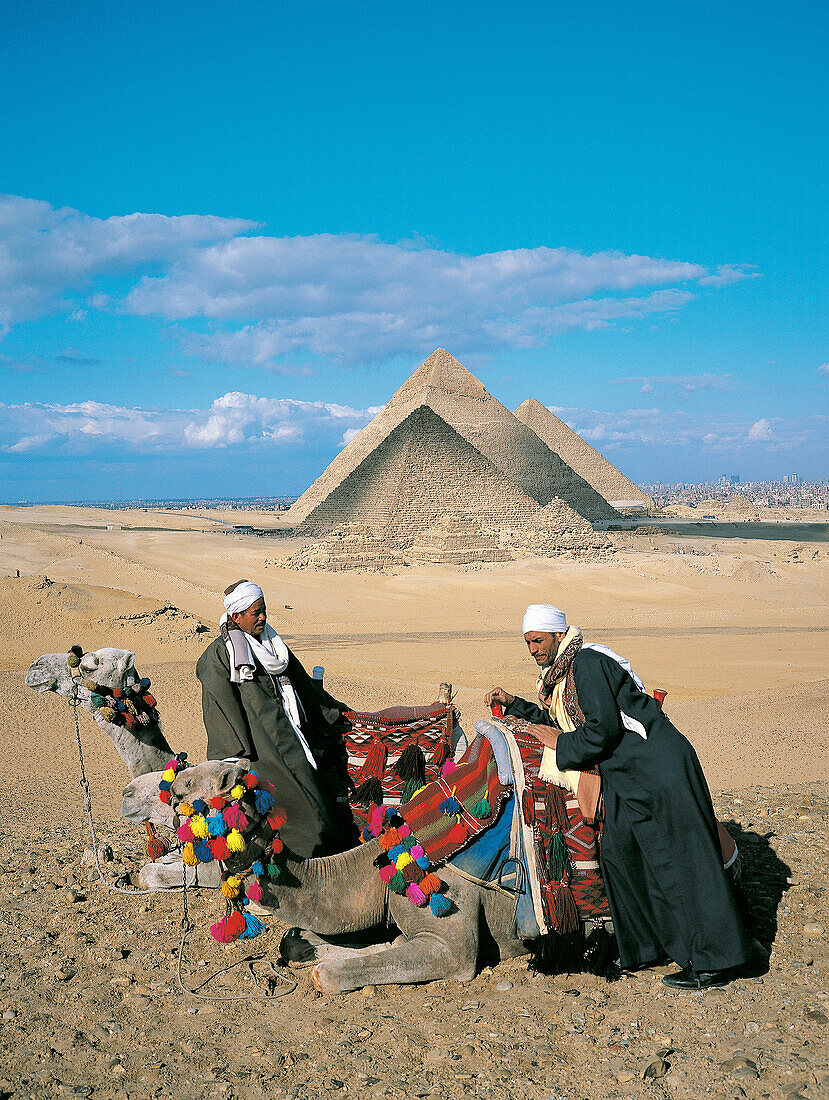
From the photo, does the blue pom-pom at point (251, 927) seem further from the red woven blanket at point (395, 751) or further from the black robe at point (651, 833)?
the black robe at point (651, 833)

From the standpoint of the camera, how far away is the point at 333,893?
3027mm

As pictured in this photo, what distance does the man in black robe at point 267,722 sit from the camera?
3400mm

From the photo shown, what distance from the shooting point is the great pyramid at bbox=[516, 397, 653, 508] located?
12656cm

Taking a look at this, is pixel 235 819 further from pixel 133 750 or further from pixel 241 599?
pixel 133 750

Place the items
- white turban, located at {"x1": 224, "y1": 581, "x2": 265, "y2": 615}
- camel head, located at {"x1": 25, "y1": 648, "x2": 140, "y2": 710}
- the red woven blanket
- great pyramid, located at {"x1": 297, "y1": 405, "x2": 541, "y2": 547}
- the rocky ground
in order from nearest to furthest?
the rocky ground → white turban, located at {"x1": 224, "y1": 581, "x2": 265, "y2": 615} → the red woven blanket → camel head, located at {"x1": 25, "y1": 648, "x2": 140, "y2": 710} → great pyramid, located at {"x1": 297, "y1": 405, "x2": 541, "y2": 547}

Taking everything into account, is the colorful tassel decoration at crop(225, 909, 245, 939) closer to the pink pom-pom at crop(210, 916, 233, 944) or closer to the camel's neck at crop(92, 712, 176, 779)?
the pink pom-pom at crop(210, 916, 233, 944)

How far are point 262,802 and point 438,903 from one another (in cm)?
78

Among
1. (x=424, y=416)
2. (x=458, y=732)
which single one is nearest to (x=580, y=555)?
(x=424, y=416)

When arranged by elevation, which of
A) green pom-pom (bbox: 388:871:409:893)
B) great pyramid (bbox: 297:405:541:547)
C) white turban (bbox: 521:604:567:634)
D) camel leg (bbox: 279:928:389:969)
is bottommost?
camel leg (bbox: 279:928:389:969)

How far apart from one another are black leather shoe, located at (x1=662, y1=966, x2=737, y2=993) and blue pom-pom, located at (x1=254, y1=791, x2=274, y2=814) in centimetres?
168

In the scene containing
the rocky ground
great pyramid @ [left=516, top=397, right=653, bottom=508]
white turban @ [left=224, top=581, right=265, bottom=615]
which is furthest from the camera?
great pyramid @ [left=516, top=397, right=653, bottom=508]

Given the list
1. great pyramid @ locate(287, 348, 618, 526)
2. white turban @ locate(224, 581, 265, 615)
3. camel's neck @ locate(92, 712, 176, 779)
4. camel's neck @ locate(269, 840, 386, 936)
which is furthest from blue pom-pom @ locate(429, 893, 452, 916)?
great pyramid @ locate(287, 348, 618, 526)

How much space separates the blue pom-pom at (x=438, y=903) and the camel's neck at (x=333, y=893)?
0.81 ft

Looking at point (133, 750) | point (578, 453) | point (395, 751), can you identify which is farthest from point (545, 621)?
point (578, 453)
